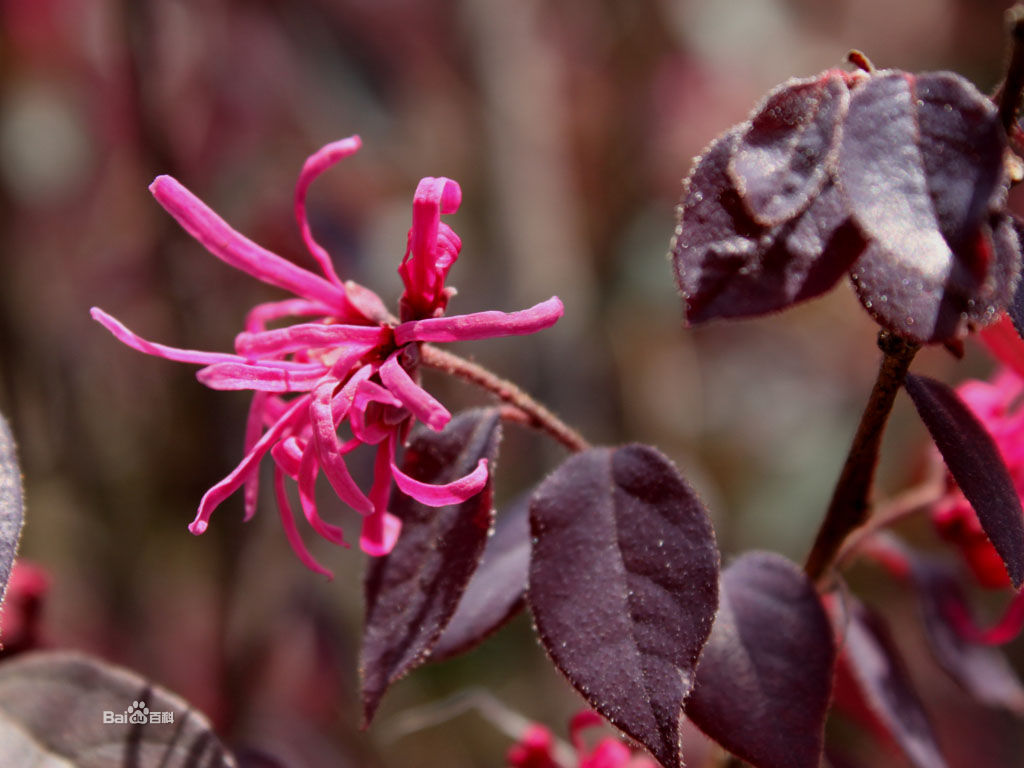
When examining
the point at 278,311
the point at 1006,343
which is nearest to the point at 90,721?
the point at 278,311

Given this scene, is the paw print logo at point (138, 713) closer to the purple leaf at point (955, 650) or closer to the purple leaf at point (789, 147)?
the purple leaf at point (789, 147)

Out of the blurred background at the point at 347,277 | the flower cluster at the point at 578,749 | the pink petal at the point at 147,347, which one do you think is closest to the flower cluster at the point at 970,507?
the flower cluster at the point at 578,749

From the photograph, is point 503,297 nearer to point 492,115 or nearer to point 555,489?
point 492,115

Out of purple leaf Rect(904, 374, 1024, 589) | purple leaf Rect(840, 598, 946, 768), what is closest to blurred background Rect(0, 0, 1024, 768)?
purple leaf Rect(840, 598, 946, 768)

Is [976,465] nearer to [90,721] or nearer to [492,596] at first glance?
[492,596]

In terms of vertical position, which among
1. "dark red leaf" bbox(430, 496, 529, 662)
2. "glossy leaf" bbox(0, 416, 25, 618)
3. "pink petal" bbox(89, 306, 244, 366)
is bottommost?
"dark red leaf" bbox(430, 496, 529, 662)

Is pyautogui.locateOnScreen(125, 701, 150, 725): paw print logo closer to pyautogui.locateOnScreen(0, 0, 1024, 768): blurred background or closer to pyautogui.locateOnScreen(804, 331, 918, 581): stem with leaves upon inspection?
pyautogui.locateOnScreen(804, 331, 918, 581): stem with leaves
